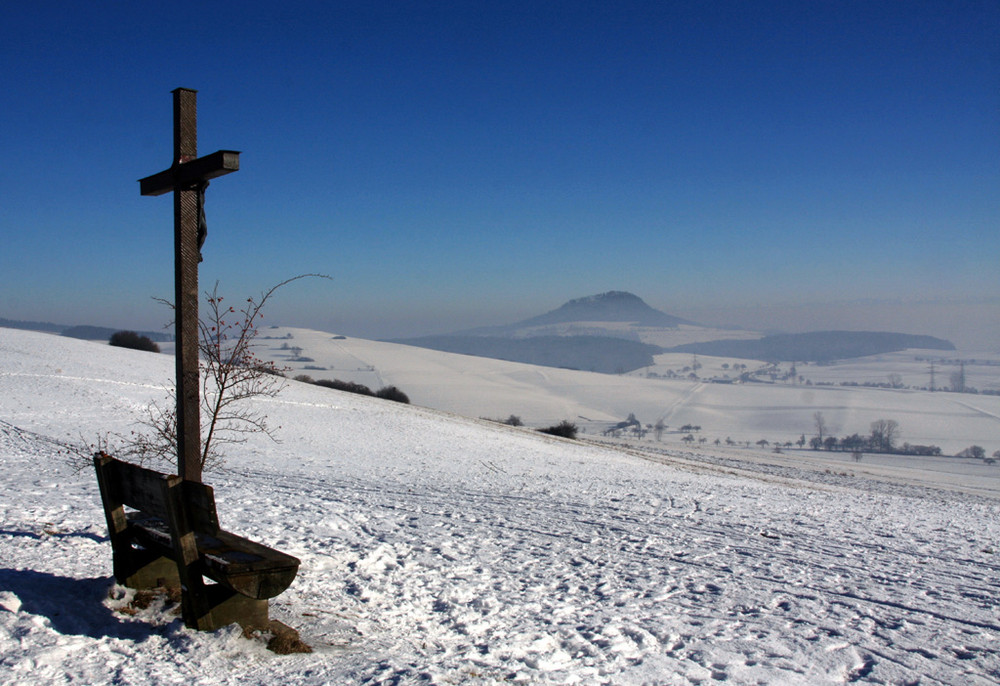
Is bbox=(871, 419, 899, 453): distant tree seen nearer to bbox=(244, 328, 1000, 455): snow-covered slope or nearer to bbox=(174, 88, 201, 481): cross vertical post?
bbox=(244, 328, 1000, 455): snow-covered slope

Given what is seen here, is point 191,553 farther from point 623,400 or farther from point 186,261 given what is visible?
point 623,400

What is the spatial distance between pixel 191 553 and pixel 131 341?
5200 centimetres

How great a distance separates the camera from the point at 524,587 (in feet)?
23.3

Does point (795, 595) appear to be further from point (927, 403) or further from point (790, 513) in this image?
point (927, 403)

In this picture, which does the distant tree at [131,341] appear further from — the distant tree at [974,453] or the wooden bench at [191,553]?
the distant tree at [974,453]

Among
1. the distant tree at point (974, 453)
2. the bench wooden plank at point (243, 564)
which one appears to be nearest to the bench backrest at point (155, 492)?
the bench wooden plank at point (243, 564)

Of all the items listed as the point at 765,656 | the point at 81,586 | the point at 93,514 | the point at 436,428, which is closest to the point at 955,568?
the point at 765,656

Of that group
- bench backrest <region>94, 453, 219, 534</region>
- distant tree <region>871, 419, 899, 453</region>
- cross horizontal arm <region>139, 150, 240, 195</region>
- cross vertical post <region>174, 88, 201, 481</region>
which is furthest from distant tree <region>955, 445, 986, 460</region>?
bench backrest <region>94, 453, 219, 534</region>

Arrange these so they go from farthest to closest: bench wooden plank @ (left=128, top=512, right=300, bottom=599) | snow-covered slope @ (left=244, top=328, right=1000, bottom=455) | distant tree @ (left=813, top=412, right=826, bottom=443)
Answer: distant tree @ (left=813, top=412, right=826, bottom=443), snow-covered slope @ (left=244, top=328, right=1000, bottom=455), bench wooden plank @ (left=128, top=512, right=300, bottom=599)

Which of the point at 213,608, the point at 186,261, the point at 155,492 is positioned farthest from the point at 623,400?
the point at 155,492

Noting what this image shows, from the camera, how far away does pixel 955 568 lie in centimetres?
927

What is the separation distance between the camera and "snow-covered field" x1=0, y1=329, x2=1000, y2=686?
497 centimetres

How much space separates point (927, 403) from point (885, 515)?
140 meters

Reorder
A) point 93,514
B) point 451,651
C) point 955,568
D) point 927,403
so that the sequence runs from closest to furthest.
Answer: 1. point 451,651
2. point 93,514
3. point 955,568
4. point 927,403
